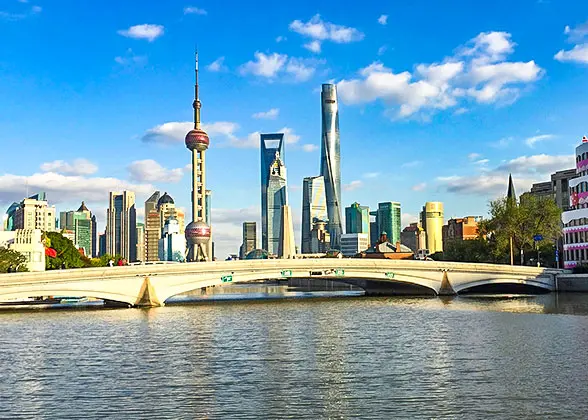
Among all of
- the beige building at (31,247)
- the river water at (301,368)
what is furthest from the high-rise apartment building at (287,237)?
the river water at (301,368)

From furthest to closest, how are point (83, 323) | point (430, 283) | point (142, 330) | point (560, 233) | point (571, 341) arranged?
1. point (560, 233)
2. point (430, 283)
3. point (83, 323)
4. point (142, 330)
5. point (571, 341)

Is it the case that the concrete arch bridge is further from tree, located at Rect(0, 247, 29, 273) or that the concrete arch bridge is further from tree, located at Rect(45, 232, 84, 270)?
tree, located at Rect(45, 232, 84, 270)

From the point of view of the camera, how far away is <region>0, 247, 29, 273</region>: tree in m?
104

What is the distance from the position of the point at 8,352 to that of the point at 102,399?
18.5 meters

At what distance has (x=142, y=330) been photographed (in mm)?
58219

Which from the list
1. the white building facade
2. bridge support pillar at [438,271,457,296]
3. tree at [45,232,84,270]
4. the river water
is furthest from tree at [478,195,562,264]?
tree at [45,232,84,270]

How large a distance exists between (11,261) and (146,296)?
98.0ft

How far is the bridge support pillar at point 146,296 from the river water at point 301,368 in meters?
21.4

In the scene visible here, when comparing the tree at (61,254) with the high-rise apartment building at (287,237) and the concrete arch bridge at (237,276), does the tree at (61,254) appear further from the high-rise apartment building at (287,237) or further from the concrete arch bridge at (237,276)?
the high-rise apartment building at (287,237)

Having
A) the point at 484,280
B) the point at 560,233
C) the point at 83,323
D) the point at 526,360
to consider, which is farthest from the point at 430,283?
the point at 526,360

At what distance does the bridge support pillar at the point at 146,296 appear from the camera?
287ft

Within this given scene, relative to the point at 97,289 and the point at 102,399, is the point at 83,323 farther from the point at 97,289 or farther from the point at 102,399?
the point at 102,399

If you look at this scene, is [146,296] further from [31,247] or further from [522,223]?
[522,223]

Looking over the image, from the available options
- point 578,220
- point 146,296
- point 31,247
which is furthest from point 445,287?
point 31,247
